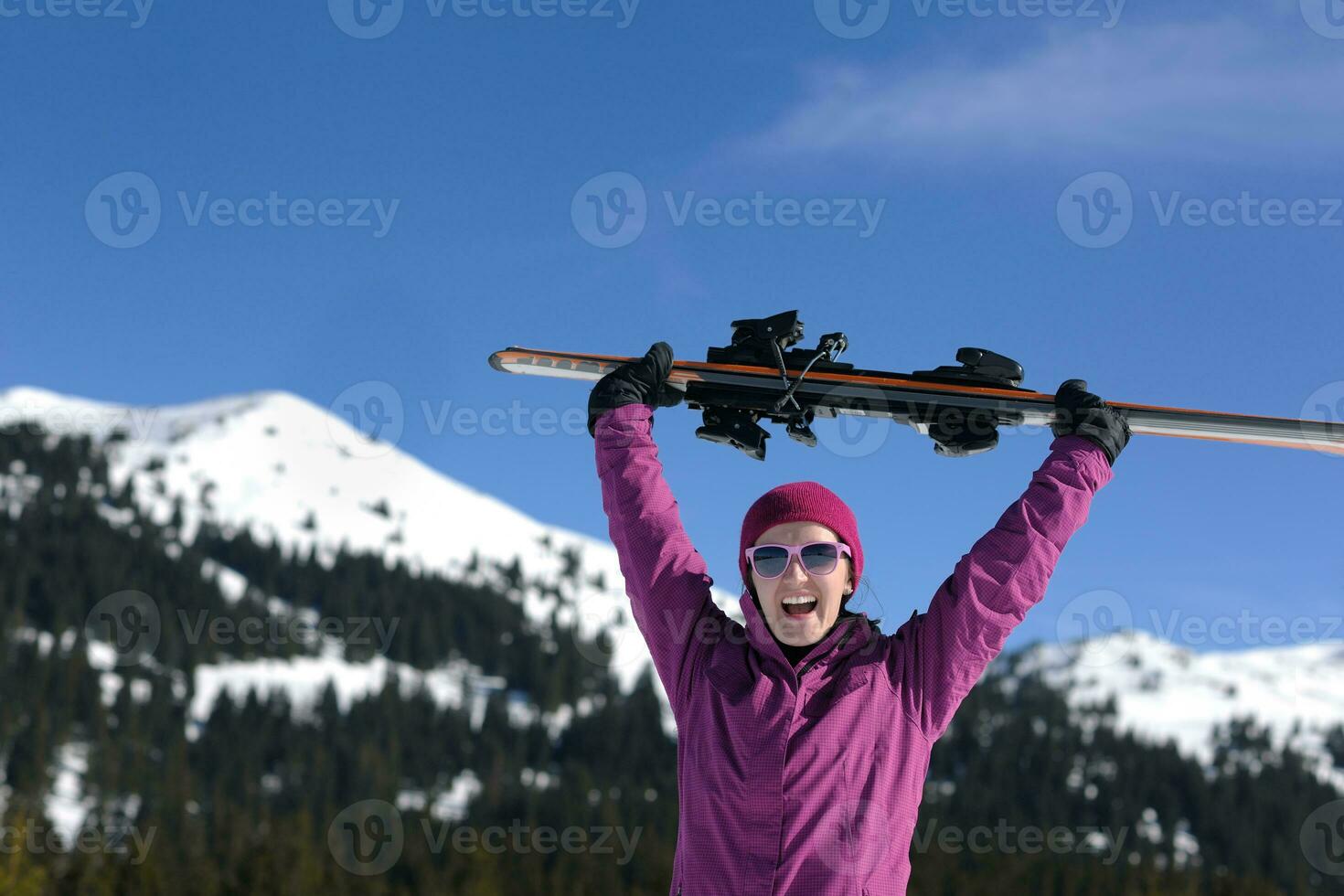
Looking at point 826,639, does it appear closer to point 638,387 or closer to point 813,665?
point 813,665

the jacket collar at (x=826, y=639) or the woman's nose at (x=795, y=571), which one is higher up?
the woman's nose at (x=795, y=571)

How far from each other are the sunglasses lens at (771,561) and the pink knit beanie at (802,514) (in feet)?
0.45

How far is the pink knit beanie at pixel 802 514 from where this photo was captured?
399 cm

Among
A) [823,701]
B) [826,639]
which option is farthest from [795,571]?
[823,701]

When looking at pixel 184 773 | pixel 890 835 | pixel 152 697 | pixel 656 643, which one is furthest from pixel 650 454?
pixel 152 697

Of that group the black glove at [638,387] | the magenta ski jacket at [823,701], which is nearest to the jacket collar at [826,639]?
the magenta ski jacket at [823,701]

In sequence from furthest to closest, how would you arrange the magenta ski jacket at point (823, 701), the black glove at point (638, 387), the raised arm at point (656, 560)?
the black glove at point (638, 387) < the raised arm at point (656, 560) < the magenta ski jacket at point (823, 701)

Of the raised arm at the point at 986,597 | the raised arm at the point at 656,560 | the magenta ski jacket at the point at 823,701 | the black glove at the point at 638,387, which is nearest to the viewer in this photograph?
the magenta ski jacket at the point at 823,701

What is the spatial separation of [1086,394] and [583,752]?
133m

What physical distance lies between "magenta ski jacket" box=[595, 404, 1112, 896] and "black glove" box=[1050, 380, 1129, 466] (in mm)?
45

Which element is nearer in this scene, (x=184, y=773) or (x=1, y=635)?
(x=184, y=773)

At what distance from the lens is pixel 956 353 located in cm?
469

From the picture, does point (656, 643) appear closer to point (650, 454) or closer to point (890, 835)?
point (650, 454)

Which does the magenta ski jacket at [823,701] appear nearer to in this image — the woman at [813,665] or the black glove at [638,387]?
the woman at [813,665]
